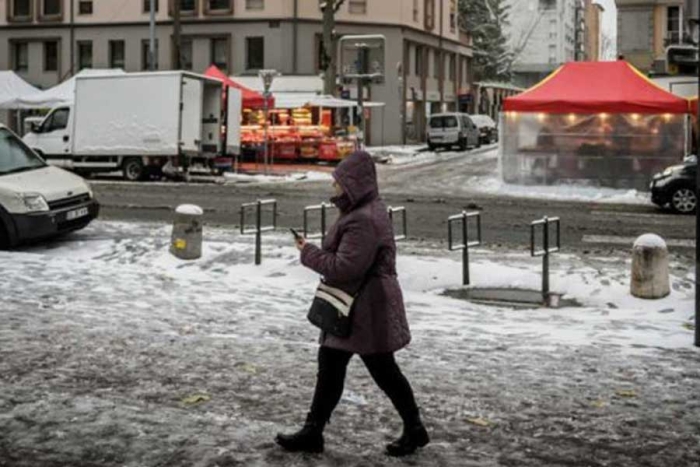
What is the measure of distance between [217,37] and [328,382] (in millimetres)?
48277

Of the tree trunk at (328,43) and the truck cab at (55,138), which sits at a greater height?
the tree trunk at (328,43)

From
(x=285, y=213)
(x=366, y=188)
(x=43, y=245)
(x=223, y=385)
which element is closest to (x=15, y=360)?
(x=223, y=385)

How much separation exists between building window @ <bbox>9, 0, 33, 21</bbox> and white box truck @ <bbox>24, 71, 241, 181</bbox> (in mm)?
29072

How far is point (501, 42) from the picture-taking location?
85.4m

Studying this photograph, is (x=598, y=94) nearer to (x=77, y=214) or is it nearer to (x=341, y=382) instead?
(x=77, y=214)

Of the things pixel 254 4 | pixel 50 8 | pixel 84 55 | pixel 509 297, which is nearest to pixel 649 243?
pixel 509 297

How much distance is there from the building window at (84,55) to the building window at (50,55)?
148cm

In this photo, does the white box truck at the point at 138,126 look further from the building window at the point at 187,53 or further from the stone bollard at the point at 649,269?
the building window at the point at 187,53

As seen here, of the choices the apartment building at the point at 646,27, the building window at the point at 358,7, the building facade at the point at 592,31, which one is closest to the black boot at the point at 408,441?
the apartment building at the point at 646,27

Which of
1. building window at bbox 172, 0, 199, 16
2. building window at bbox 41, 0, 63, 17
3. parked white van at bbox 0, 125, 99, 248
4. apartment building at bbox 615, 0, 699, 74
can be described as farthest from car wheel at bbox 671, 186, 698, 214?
building window at bbox 41, 0, 63, 17

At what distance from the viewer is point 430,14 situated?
196 feet

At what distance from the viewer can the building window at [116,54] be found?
177 feet

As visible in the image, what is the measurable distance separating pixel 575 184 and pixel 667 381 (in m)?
18.7

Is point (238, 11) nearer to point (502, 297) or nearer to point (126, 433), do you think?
point (502, 297)
